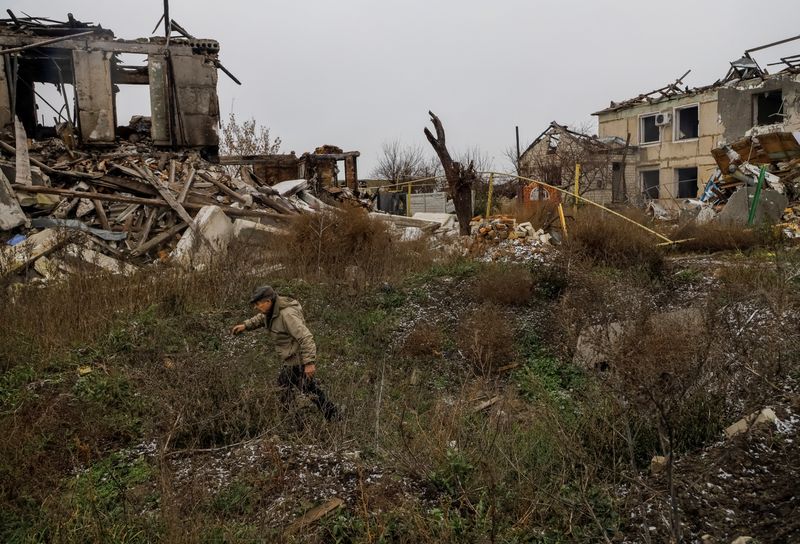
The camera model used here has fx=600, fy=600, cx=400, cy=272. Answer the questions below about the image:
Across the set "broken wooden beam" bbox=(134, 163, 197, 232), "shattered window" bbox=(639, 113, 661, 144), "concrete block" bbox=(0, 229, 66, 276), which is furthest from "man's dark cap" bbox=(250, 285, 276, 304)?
"shattered window" bbox=(639, 113, 661, 144)

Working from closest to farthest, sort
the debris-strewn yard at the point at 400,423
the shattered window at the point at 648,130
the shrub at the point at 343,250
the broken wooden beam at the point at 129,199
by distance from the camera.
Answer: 1. the debris-strewn yard at the point at 400,423
2. the shrub at the point at 343,250
3. the broken wooden beam at the point at 129,199
4. the shattered window at the point at 648,130

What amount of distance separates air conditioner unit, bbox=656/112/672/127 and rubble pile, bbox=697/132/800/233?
11073mm

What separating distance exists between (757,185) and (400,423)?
1228 cm

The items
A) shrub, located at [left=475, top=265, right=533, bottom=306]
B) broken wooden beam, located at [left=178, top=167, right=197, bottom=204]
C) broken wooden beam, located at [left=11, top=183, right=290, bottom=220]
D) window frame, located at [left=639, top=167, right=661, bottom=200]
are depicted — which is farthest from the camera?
window frame, located at [left=639, top=167, right=661, bottom=200]

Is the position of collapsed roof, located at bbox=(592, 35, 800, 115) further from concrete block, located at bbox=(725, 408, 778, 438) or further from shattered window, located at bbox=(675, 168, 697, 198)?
concrete block, located at bbox=(725, 408, 778, 438)

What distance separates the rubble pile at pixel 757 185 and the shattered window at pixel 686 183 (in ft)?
35.7

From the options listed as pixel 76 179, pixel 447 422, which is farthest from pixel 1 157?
pixel 447 422

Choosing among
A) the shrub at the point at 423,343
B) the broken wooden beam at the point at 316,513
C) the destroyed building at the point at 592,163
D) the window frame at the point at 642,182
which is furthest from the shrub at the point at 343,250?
the window frame at the point at 642,182

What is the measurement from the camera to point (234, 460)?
4.29 m

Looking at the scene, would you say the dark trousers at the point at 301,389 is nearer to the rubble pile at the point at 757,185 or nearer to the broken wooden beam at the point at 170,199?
the broken wooden beam at the point at 170,199

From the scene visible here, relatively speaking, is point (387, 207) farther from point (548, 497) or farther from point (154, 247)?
point (548, 497)

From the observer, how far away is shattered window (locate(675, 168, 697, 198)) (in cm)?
2584

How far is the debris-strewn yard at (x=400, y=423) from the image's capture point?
3369 millimetres

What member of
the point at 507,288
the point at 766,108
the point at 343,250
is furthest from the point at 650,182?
the point at 507,288
